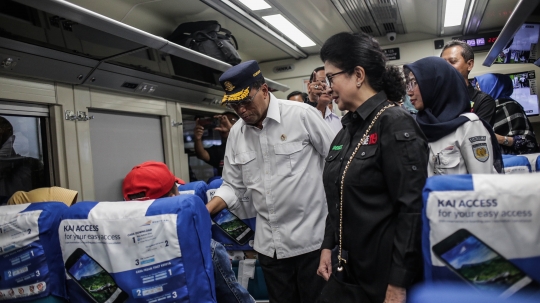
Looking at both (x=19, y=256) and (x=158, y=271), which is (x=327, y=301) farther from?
(x=19, y=256)

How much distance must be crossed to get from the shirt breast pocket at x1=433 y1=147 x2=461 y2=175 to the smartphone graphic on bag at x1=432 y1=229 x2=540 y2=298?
0.99m

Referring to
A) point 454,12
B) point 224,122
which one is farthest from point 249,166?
point 454,12

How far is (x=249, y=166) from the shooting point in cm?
248

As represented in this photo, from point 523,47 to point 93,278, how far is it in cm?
593

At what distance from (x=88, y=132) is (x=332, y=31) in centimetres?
342

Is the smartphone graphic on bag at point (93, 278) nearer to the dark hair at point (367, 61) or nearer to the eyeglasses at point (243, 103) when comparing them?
the eyeglasses at point (243, 103)

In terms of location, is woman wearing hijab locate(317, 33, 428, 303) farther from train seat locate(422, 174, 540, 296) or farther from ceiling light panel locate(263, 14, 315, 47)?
ceiling light panel locate(263, 14, 315, 47)

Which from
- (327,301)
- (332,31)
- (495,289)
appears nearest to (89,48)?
(327,301)

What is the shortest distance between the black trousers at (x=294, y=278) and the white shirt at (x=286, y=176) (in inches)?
2.2

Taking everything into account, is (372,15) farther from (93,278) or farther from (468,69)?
(93,278)

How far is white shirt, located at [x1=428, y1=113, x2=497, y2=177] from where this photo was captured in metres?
1.98

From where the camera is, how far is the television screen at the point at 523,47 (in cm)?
504

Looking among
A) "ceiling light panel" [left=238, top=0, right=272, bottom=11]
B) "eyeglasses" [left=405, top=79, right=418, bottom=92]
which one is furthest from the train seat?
"ceiling light panel" [left=238, top=0, right=272, bottom=11]

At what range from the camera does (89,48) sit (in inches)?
107
